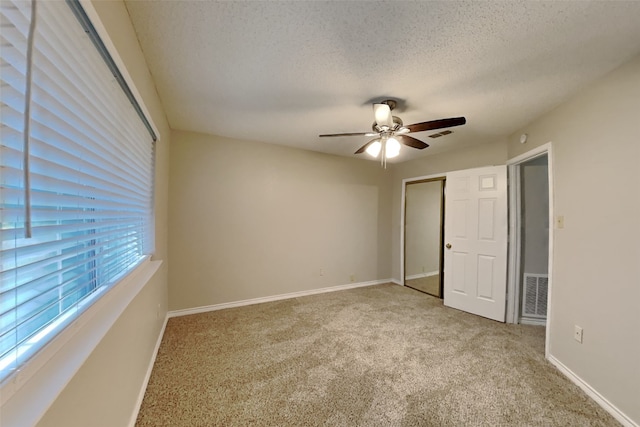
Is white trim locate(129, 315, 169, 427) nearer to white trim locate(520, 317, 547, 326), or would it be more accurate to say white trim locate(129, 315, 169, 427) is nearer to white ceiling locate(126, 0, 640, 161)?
white ceiling locate(126, 0, 640, 161)

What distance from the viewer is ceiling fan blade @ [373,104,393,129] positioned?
6.57 ft

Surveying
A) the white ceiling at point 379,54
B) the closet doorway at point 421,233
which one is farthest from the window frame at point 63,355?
the closet doorway at point 421,233

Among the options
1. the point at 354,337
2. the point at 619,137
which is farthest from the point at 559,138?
the point at 354,337

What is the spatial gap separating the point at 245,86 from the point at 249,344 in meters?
2.37

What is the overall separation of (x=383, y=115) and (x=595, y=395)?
8.52 feet

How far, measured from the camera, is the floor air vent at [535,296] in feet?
9.71

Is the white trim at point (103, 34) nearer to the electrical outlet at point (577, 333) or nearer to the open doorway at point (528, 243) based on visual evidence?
the electrical outlet at point (577, 333)

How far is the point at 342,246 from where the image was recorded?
420cm

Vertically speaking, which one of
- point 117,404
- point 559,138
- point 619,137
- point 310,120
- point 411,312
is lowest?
point 411,312

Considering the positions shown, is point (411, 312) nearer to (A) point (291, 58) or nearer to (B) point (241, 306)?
(B) point (241, 306)

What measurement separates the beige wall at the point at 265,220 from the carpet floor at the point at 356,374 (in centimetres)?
57

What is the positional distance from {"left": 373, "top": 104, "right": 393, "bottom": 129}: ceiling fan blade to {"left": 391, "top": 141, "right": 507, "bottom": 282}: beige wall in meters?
1.99

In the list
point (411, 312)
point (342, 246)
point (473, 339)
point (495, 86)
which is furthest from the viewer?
point (342, 246)

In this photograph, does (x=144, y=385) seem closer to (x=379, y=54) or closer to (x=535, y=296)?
(x=379, y=54)
